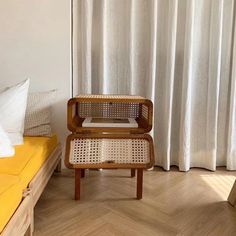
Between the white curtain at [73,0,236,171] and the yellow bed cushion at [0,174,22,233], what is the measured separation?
1.17 m

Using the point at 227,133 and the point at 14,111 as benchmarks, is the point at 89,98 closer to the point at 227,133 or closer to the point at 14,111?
the point at 14,111

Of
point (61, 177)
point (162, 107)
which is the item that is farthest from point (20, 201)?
point (162, 107)

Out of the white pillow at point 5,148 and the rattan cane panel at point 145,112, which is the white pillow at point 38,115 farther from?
the rattan cane panel at point 145,112

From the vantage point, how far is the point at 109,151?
1.77 metres

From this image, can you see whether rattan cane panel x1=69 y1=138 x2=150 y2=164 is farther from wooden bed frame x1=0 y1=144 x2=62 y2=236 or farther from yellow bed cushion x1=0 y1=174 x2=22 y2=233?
yellow bed cushion x1=0 y1=174 x2=22 y2=233

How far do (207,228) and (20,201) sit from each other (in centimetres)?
92

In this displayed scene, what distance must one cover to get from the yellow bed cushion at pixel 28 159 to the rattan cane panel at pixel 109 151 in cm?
17

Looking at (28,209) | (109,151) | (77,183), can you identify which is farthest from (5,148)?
(109,151)

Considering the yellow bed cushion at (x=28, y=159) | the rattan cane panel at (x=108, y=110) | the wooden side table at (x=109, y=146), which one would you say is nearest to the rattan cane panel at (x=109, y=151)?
the wooden side table at (x=109, y=146)

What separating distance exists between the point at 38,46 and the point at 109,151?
39.2 inches

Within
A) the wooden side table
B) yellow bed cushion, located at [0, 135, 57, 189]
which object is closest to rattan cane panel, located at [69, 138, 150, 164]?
the wooden side table

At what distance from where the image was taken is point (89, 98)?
1791 millimetres

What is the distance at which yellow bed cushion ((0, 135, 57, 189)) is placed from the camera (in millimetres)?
1321

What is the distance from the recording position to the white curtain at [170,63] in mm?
2217
